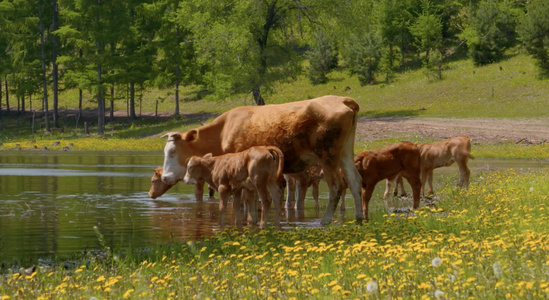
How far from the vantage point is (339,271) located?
7.42m

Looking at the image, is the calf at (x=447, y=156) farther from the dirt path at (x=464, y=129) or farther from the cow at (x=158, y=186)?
the dirt path at (x=464, y=129)

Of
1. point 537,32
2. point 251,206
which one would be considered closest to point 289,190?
point 251,206

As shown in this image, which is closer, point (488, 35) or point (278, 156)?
point (278, 156)

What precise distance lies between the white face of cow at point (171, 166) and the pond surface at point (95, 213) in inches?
28.0

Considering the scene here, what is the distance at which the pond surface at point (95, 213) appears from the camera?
11883 millimetres

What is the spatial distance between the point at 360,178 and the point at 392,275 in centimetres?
729

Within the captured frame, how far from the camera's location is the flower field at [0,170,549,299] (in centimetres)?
617

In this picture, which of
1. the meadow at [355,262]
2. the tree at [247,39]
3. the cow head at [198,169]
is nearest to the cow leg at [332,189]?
the meadow at [355,262]

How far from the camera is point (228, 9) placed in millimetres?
53500

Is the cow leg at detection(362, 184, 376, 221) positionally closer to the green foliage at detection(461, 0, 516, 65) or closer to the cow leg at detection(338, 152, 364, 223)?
the cow leg at detection(338, 152, 364, 223)

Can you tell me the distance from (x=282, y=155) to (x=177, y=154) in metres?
3.60

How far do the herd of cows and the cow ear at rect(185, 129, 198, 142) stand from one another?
0.02 m

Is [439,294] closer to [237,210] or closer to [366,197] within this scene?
[237,210]

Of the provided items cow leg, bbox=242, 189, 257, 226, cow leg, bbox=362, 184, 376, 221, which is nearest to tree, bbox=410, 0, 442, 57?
cow leg, bbox=362, 184, 376, 221
